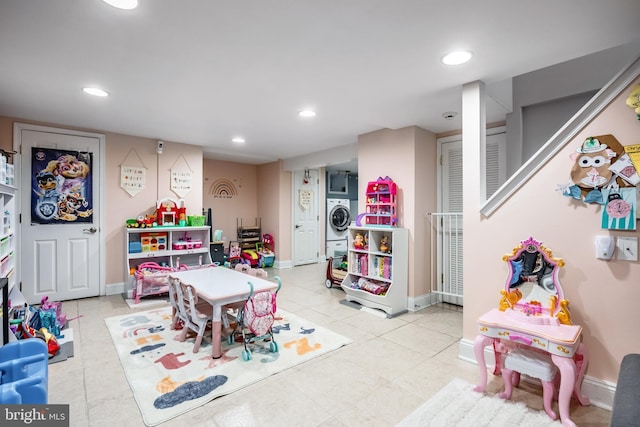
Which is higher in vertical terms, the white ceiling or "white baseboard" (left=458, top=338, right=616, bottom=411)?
the white ceiling

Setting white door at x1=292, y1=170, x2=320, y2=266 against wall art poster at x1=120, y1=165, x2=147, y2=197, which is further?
white door at x1=292, y1=170, x2=320, y2=266

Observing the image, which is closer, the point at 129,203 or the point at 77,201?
the point at 77,201

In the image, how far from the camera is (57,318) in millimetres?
3195

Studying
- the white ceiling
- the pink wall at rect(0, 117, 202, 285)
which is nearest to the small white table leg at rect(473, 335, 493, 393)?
the white ceiling

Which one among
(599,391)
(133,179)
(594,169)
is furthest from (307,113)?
(599,391)

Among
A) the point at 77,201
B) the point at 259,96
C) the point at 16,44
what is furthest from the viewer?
the point at 77,201

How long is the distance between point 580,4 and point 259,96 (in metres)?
2.44

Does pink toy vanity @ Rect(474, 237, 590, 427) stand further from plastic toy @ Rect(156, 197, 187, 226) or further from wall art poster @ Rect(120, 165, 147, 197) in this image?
wall art poster @ Rect(120, 165, 147, 197)

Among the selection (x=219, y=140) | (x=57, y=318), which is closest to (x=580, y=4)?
(x=219, y=140)

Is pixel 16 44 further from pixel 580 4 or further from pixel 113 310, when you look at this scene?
pixel 580 4

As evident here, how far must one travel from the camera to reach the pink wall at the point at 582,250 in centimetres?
196

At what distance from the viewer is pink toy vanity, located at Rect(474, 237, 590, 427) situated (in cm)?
180

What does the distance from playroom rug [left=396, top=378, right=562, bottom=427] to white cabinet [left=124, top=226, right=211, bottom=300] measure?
389cm

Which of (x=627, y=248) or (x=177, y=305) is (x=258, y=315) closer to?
(x=177, y=305)
